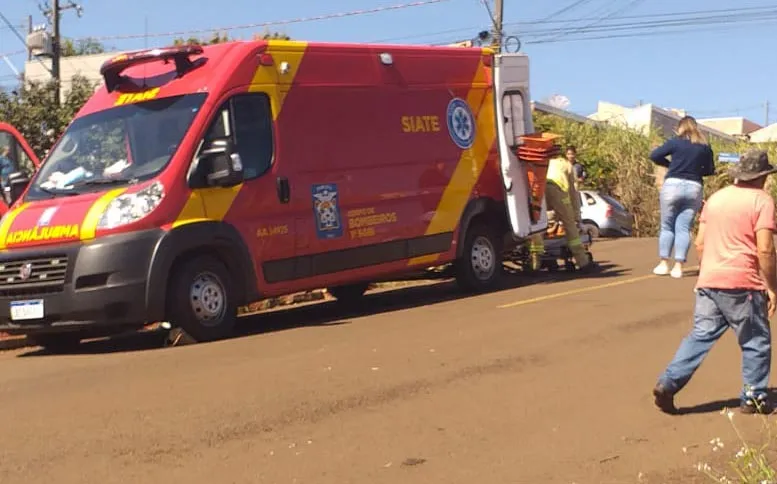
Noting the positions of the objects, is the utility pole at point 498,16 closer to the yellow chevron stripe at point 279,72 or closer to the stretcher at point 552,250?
the stretcher at point 552,250

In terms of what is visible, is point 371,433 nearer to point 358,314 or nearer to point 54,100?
point 358,314

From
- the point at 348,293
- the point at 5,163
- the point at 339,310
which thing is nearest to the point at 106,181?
the point at 339,310

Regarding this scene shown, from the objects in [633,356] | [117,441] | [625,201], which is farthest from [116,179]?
[625,201]

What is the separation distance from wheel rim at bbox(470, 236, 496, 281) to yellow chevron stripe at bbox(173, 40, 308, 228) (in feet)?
11.4

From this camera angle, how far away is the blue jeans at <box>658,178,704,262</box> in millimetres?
12250

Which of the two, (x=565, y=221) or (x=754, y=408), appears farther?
(x=565, y=221)

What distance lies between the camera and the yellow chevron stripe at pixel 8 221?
9462 mm

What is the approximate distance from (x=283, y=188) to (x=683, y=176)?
494 cm

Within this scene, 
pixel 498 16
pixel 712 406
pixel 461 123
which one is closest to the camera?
pixel 712 406

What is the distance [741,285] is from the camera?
6.00 metres

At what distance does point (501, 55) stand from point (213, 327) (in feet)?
18.1

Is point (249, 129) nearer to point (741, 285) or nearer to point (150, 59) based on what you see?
point (150, 59)

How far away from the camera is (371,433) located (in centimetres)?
594

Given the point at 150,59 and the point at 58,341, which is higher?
the point at 150,59
